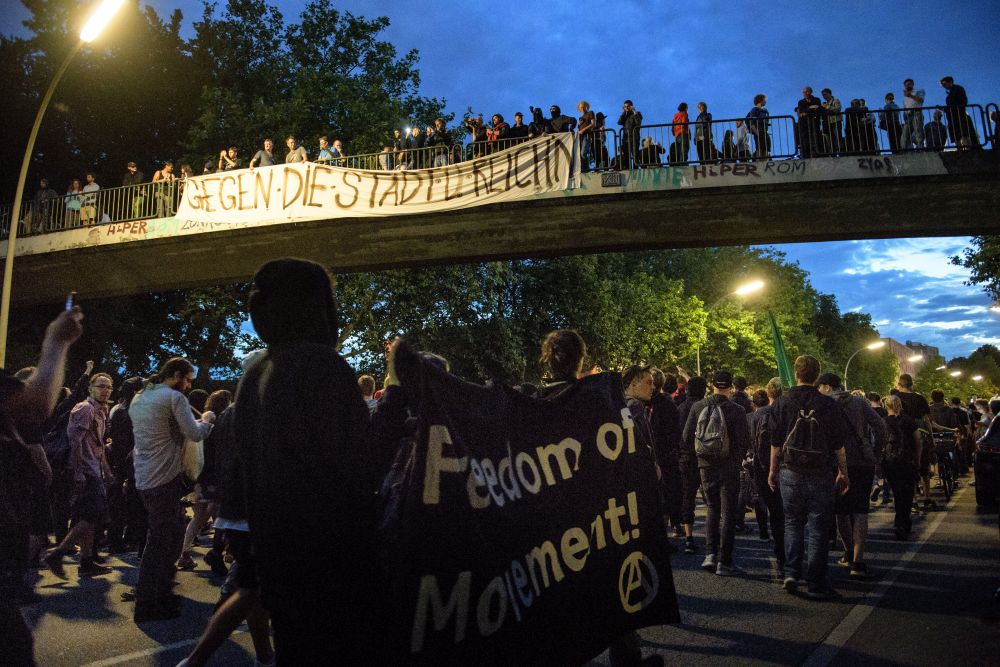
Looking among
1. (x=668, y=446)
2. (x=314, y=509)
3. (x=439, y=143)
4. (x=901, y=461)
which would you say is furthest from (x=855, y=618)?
(x=439, y=143)

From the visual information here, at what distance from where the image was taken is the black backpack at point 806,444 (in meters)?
6.07

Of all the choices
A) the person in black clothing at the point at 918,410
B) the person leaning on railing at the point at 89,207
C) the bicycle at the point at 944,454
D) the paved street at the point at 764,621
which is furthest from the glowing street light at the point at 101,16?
the bicycle at the point at 944,454

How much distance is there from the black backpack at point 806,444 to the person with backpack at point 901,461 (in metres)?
3.96

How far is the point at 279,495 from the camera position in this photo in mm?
2203

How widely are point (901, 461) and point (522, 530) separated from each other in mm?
8512

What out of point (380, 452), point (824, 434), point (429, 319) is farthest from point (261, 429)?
point (429, 319)

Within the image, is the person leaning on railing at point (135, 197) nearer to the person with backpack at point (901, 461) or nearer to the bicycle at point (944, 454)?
the person with backpack at point (901, 461)

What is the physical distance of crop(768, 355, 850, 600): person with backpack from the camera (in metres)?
6.01

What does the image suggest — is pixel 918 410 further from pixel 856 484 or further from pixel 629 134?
pixel 629 134

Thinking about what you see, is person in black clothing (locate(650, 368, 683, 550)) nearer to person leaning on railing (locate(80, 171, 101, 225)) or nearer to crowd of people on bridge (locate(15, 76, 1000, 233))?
crowd of people on bridge (locate(15, 76, 1000, 233))

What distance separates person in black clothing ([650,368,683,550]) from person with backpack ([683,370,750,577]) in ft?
2.99

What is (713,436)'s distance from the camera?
23.6 ft

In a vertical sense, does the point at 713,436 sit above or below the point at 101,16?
below

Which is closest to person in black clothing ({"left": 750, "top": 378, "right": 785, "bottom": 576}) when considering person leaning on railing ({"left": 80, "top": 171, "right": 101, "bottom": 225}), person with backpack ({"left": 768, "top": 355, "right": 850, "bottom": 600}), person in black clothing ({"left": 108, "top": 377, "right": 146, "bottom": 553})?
person with backpack ({"left": 768, "top": 355, "right": 850, "bottom": 600})
